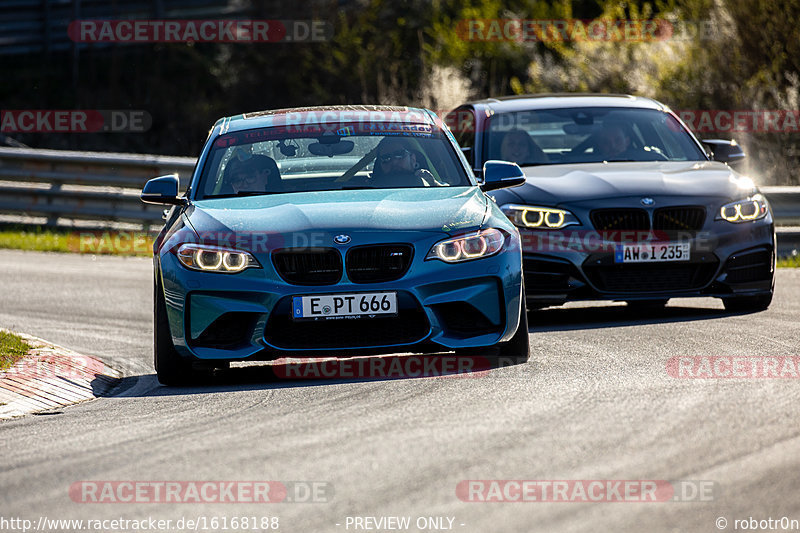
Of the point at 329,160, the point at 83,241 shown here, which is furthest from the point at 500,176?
the point at 83,241

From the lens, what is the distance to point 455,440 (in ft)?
18.5

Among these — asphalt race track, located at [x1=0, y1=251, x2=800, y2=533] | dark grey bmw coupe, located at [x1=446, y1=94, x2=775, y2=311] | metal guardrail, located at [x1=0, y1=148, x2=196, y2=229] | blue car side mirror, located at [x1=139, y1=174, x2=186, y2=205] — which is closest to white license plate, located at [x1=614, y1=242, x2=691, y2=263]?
dark grey bmw coupe, located at [x1=446, y1=94, x2=775, y2=311]

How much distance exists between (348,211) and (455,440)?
2.44 metres

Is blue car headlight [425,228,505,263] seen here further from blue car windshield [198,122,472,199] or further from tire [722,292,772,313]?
tire [722,292,772,313]

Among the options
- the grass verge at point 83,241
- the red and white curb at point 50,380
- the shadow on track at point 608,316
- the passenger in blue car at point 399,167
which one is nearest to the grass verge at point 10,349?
the red and white curb at point 50,380

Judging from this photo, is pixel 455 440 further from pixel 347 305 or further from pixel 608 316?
pixel 608 316

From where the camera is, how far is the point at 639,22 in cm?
2266

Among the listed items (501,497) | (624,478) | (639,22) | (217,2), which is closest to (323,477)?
(501,497)

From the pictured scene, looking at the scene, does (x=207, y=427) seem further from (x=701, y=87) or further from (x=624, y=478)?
(x=701, y=87)

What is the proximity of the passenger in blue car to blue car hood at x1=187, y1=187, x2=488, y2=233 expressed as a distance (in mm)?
192

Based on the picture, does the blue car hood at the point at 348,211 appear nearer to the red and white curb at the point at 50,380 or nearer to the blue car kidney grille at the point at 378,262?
the blue car kidney grille at the point at 378,262

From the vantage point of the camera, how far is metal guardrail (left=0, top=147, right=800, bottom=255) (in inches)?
700

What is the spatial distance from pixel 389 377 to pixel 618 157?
4234 millimetres

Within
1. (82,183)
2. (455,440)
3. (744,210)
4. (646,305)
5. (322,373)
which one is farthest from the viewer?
(82,183)
